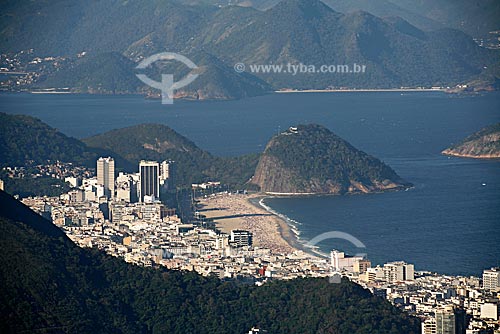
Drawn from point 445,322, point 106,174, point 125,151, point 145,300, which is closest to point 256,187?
point 106,174

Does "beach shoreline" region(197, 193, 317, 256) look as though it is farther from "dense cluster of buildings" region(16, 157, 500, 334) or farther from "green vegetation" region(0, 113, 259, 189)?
"green vegetation" region(0, 113, 259, 189)

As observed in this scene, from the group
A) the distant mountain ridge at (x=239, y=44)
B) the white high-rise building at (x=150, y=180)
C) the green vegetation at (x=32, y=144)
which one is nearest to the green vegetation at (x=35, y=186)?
the white high-rise building at (x=150, y=180)

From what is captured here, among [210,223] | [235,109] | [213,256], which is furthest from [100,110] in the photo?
[213,256]

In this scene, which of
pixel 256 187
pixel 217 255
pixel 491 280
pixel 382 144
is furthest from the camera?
pixel 382 144

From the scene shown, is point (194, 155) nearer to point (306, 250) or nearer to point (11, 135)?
point (11, 135)

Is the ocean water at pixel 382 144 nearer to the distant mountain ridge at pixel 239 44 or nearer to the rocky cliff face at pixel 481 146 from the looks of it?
the rocky cliff face at pixel 481 146

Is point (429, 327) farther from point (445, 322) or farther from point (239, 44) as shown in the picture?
point (239, 44)
